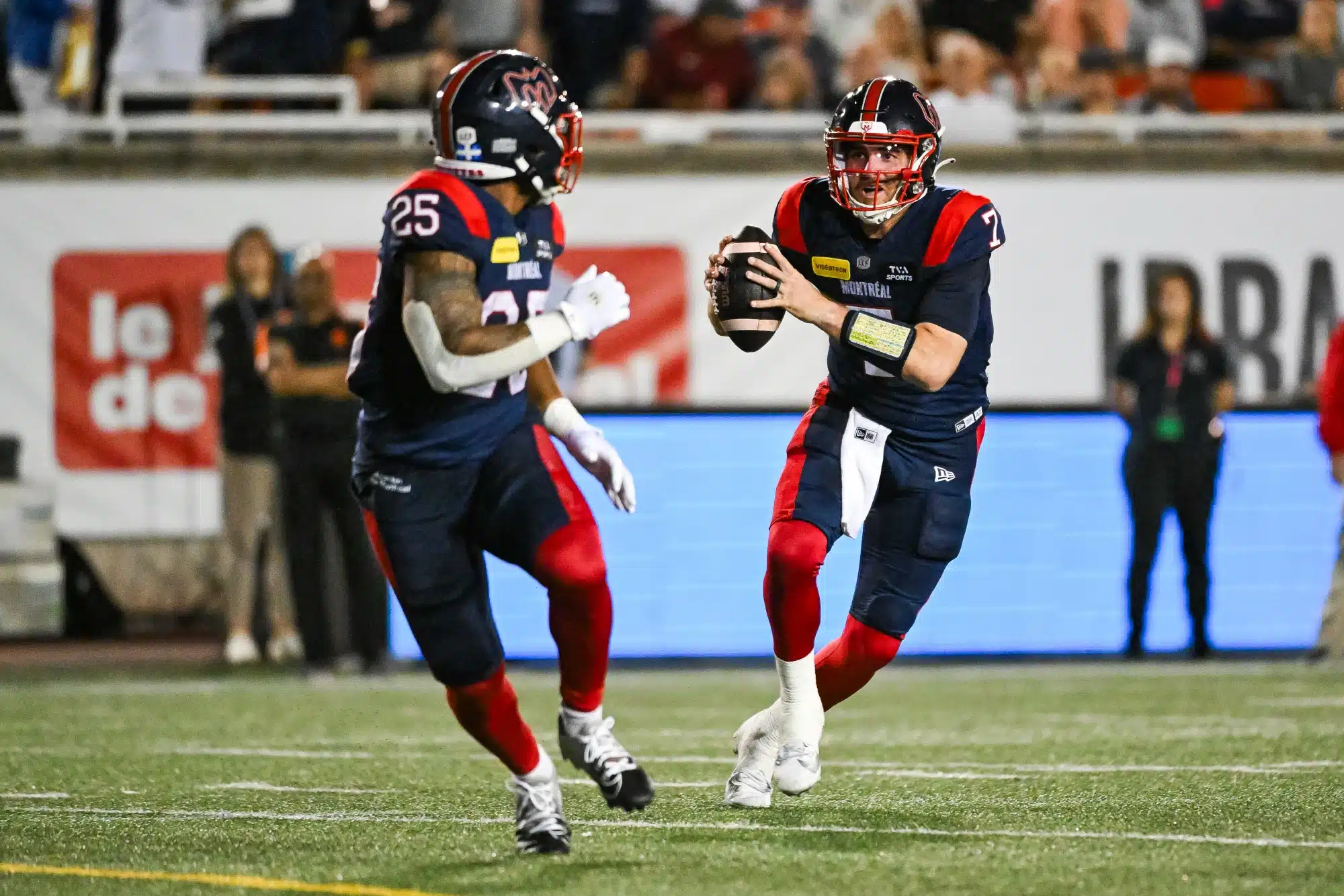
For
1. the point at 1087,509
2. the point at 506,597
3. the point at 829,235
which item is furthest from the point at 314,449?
the point at 829,235

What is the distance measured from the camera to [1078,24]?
12.7 m

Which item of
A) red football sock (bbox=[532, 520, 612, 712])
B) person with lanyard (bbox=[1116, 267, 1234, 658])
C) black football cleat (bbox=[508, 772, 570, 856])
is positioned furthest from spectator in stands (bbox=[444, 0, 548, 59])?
black football cleat (bbox=[508, 772, 570, 856])

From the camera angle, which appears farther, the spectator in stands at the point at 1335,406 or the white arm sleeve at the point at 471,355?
the spectator in stands at the point at 1335,406

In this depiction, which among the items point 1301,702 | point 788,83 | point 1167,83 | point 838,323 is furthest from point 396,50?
point 838,323

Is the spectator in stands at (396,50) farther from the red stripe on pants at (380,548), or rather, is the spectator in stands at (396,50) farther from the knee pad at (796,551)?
the red stripe on pants at (380,548)

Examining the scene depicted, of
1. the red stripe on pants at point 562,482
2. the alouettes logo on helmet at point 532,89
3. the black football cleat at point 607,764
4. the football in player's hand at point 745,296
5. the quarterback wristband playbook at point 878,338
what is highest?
the alouettes logo on helmet at point 532,89

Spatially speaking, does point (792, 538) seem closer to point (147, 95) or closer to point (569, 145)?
point (569, 145)

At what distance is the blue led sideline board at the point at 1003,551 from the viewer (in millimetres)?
9766

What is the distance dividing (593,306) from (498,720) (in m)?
0.89

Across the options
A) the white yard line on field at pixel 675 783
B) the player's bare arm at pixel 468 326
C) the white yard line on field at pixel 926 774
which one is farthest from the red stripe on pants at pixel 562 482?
the white yard line on field at pixel 926 774

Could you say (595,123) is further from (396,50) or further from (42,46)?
(42,46)

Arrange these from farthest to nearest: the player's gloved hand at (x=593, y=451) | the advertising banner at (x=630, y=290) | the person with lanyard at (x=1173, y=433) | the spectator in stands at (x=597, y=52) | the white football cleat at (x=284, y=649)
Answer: the spectator in stands at (x=597, y=52)
the advertising banner at (x=630, y=290)
the white football cleat at (x=284, y=649)
the person with lanyard at (x=1173, y=433)
the player's gloved hand at (x=593, y=451)

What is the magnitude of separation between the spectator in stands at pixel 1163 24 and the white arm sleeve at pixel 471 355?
29.9 ft

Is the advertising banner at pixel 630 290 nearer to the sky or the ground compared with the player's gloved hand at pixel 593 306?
nearer to the ground
